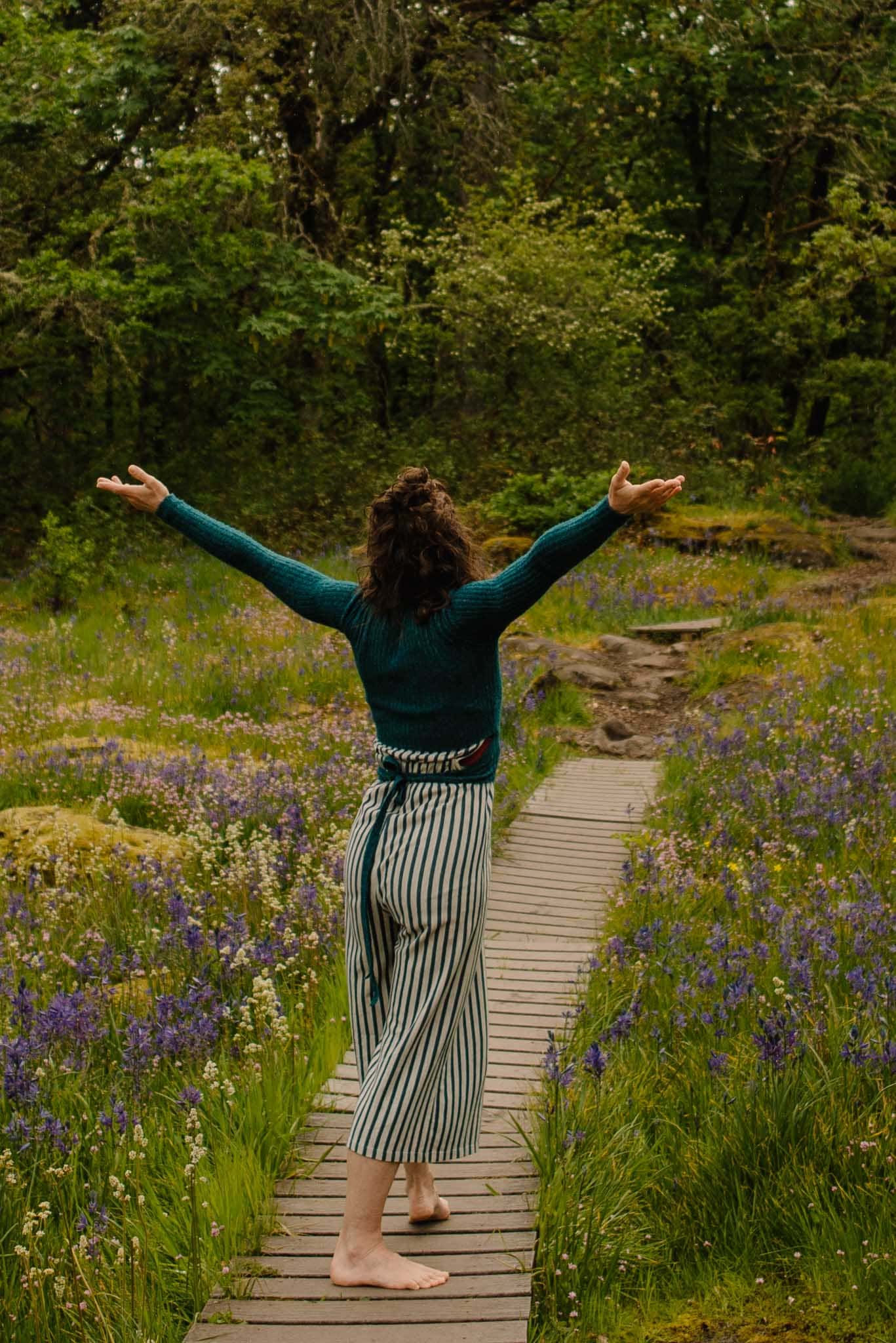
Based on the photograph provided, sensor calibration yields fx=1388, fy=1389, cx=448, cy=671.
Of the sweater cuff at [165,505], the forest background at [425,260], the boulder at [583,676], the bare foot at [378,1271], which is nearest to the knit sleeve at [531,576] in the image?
the sweater cuff at [165,505]

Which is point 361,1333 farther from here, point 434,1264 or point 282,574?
point 282,574

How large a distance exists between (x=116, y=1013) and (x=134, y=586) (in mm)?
10114

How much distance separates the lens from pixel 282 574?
3.71 meters

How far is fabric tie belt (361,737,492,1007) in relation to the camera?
11.4 feet

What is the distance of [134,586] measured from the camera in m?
14.4

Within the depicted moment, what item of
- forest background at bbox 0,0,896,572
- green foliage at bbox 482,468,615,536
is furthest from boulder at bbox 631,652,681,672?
forest background at bbox 0,0,896,572

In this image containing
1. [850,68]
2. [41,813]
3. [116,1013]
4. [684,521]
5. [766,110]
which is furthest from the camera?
[766,110]

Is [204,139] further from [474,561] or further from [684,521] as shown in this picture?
[474,561]

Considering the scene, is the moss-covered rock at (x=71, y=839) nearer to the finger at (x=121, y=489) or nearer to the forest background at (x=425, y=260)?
the finger at (x=121, y=489)

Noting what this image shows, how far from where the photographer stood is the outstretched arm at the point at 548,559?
3215 millimetres

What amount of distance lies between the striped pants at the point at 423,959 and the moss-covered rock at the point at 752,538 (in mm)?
11771

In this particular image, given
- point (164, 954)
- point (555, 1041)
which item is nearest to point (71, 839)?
point (164, 954)

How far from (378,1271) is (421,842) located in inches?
41.8

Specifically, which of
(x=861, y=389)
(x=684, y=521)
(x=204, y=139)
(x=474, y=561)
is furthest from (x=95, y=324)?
(x=474, y=561)
